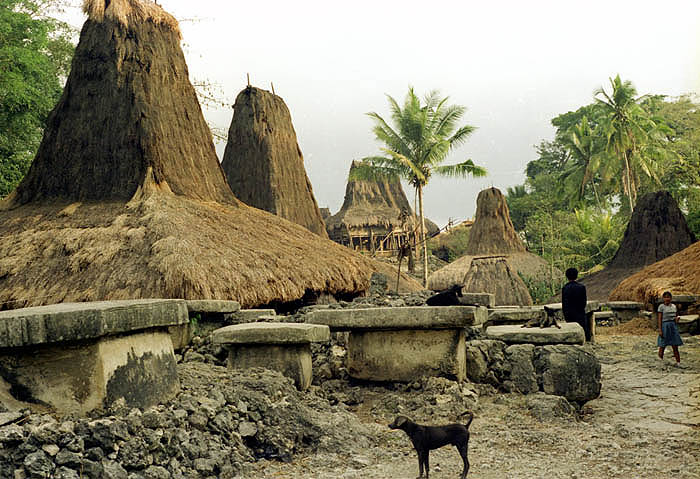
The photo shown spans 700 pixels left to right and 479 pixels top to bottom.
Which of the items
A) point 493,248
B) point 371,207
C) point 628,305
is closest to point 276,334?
point 628,305

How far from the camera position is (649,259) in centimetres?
1656

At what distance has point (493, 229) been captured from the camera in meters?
21.3

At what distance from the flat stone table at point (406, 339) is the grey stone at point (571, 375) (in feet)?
2.32

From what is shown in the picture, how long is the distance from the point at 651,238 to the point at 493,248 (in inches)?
223

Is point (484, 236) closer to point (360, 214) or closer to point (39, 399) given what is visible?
point (360, 214)

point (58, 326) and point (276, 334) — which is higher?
point (58, 326)

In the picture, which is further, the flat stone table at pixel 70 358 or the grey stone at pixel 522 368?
the grey stone at pixel 522 368

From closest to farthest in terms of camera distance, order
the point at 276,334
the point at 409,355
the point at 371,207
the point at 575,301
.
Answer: the point at 276,334, the point at 409,355, the point at 575,301, the point at 371,207

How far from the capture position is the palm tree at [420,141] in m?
24.7

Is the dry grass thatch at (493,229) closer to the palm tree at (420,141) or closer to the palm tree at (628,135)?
the palm tree at (420,141)

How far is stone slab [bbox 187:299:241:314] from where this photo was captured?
6973 mm

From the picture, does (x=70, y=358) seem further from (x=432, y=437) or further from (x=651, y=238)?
(x=651, y=238)

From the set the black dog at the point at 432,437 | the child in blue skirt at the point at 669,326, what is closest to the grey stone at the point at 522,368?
the black dog at the point at 432,437

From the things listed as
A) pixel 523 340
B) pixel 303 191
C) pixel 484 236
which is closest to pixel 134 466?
pixel 523 340
